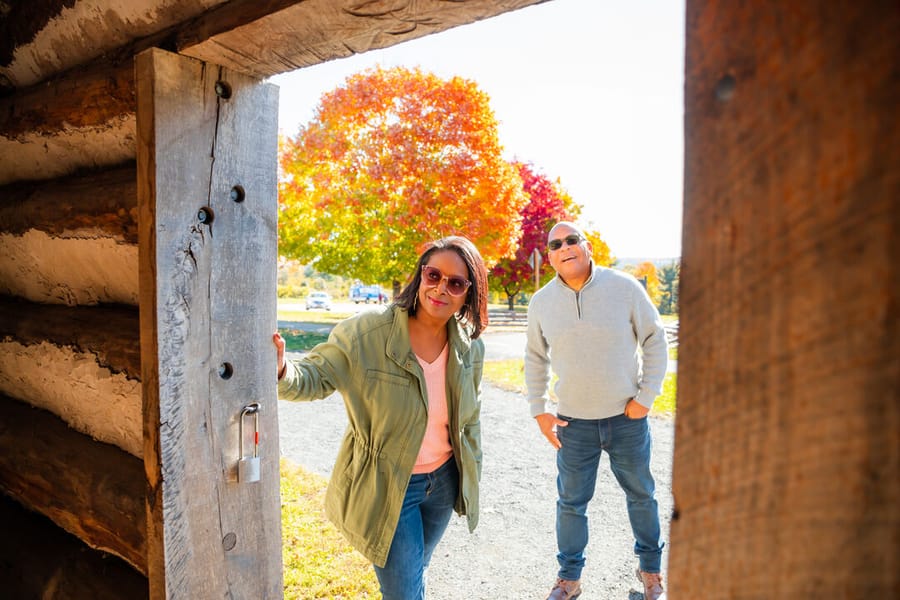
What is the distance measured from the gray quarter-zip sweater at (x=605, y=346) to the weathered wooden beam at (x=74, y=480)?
2.36 m

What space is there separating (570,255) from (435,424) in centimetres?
149

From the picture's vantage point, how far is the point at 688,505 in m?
0.73

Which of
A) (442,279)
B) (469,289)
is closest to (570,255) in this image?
(469,289)

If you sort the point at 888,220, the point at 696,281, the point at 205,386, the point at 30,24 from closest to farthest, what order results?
the point at 888,220, the point at 696,281, the point at 205,386, the point at 30,24

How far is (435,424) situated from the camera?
254cm

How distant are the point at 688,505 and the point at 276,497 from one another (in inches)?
60.4

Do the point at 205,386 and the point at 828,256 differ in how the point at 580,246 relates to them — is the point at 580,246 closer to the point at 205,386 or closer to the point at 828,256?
the point at 205,386

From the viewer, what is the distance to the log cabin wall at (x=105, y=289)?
1554mm

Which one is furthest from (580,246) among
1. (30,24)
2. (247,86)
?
(30,24)

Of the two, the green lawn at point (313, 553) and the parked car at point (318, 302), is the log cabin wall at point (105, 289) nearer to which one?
the green lawn at point (313, 553)

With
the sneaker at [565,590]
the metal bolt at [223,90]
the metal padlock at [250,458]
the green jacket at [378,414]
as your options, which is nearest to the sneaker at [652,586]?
the sneaker at [565,590]

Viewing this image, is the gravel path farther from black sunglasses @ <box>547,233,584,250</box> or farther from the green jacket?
black sunglasses @ <box>547,233,584,250</box>

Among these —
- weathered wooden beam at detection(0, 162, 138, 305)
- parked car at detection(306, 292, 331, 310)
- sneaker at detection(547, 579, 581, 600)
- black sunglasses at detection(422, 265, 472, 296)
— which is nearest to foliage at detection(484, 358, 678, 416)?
sneaker at detection(547, 579, 581, 600)

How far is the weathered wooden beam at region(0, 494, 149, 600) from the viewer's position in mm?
1946
